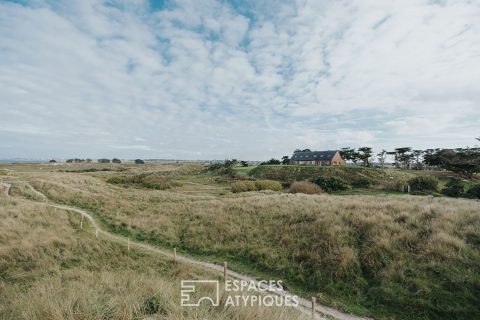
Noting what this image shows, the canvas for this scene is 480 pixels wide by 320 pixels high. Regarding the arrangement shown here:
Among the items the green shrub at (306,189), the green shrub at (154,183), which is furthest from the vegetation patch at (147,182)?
the green shrub at (306,189)

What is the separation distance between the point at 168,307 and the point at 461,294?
9.49 meters

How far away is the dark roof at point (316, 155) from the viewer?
71625 millimetres

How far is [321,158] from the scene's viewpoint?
73.4 metres

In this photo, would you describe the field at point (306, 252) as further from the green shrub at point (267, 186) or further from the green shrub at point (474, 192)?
the green shrub at point (267, 186)

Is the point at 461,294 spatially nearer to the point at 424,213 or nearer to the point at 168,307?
the point at 424,213

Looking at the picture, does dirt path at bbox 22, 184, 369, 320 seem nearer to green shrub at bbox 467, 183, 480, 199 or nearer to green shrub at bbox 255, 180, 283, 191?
green shrub at bbox 255, 180, 283, 191

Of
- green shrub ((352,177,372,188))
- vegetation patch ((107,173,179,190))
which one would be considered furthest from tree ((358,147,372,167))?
vegetation patch ((107,173,179,190))

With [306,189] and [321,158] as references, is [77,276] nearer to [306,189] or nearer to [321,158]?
[306,189]

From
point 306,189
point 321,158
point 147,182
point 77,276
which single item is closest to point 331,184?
point 306,189

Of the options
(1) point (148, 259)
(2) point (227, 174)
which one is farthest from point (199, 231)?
(2) point (227, 174)

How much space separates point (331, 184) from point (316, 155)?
3696cm

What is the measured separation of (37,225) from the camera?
1733 centimetres

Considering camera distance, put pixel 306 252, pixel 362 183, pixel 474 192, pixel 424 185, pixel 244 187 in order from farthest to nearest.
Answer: pixel 362 183
pixel 244 187
pixel 424 185
pixel 474 192
pixel 306 252

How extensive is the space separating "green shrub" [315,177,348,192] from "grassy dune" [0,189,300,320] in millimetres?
32835
